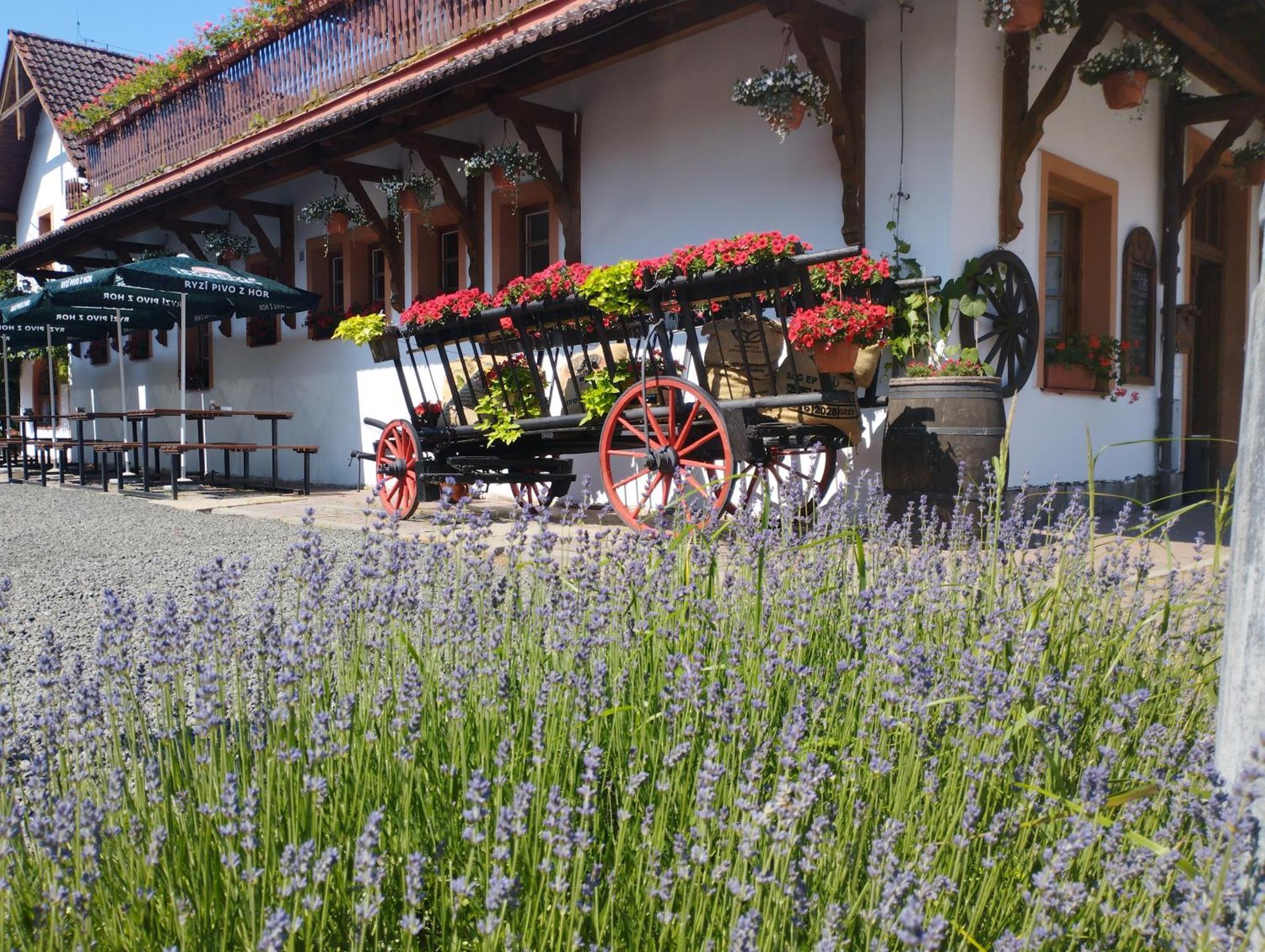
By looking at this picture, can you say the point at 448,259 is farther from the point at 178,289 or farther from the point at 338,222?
the point at 178,289

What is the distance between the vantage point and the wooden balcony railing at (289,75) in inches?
416

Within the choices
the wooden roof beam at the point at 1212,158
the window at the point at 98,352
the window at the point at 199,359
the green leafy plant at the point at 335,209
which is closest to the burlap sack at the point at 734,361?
the wooden roof beam at the point at 1212,158

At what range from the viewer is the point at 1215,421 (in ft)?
37.1

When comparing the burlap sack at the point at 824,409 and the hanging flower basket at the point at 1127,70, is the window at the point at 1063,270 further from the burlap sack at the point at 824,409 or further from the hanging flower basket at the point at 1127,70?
the burlap sack at the point at 824,409

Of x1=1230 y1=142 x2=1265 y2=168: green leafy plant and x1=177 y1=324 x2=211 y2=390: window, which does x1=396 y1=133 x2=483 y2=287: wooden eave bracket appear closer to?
x1=177 y1=324 x2=211 y2=390: window

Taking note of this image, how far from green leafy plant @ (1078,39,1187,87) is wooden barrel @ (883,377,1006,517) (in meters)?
2.86

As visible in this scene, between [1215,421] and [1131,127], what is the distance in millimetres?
3724

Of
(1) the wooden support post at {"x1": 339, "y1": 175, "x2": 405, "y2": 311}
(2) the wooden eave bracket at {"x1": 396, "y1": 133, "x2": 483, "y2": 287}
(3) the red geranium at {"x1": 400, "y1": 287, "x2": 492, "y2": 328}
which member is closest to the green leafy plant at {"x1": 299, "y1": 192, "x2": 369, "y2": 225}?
(1) the wooden support post at {"x1": 339, "y1": 175, "x2": 405, "y2": 311}

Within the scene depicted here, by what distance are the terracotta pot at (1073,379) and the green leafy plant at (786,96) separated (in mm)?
2616

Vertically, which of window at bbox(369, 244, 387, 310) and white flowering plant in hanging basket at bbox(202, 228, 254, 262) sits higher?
white flowering plant in hanging basket at bbox(202, 228, 254, 262)

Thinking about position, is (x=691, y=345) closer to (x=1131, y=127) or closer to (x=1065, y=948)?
(x=1065, y=948)

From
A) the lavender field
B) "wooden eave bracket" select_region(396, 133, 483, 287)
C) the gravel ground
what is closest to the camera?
the lavender field

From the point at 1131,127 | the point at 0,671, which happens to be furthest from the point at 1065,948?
the point at 1131,127

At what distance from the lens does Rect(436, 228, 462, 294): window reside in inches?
455
